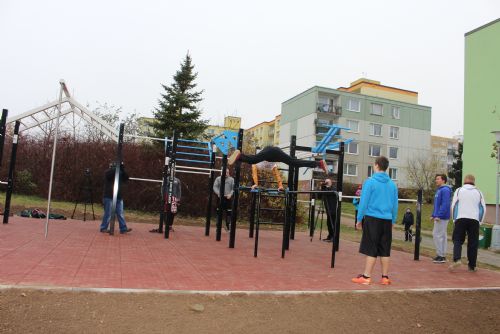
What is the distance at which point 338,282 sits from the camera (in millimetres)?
5738

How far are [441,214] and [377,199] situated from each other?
298 centimetres

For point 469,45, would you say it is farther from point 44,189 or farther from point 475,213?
point 44,189

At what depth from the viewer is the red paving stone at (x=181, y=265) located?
4.96 meters

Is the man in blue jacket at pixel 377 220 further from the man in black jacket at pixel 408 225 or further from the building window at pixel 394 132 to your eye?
the building window at pixel 394 132

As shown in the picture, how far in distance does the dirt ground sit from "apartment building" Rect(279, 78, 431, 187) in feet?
146

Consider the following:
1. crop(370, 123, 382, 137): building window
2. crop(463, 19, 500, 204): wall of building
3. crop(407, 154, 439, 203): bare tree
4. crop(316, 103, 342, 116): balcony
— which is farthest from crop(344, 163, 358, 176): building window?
crop(463, 19, 500, 204): wall of building

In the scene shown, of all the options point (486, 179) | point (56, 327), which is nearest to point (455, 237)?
point (56, 327)

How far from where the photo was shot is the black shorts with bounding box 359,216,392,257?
581 cm

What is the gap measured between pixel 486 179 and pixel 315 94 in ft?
92.9

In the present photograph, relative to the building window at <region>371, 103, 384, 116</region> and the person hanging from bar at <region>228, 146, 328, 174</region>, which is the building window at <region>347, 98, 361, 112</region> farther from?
the person hanging from bar at <region>228, 146, 328, 174</region>

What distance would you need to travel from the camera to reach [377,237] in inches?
229

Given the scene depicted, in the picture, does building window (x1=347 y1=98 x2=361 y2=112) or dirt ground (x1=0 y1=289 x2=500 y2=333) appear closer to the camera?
dirt ground (x1=0 y1=289 x2=500 y2=333)

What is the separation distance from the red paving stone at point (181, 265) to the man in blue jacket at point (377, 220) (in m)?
0.40

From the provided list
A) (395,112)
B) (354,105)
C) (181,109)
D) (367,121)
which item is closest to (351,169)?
(367,121)
